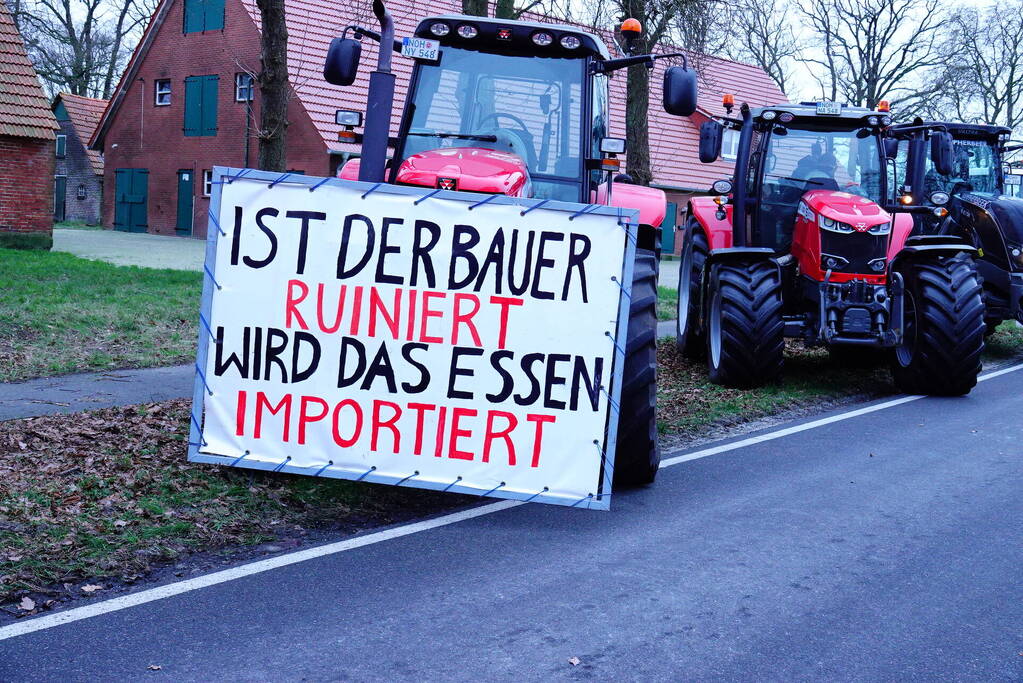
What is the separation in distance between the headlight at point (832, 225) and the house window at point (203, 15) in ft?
91.5

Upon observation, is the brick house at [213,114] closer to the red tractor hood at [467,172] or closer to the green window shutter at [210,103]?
the green window shutter at [210,103]

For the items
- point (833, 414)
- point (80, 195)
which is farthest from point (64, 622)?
point (80, 195)

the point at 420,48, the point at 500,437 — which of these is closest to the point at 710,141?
the point at 420,48

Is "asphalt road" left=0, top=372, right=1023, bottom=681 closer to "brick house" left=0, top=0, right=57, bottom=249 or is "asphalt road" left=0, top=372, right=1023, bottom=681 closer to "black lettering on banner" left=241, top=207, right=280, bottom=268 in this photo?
"black lettering on banner" left=241, top=207, right=280, bottom=268

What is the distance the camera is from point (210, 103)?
36000 mm

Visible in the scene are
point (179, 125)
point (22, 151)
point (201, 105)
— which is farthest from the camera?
point (179, 125)

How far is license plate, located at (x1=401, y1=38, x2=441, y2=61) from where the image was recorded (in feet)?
26.5

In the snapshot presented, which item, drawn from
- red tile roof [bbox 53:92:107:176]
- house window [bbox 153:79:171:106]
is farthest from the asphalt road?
red tile roof [bbox 53:92:107:176]

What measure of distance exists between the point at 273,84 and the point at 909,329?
10320 millimetres

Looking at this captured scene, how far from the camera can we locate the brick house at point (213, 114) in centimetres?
3181

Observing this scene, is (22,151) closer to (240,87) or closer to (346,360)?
Result: (240,87)

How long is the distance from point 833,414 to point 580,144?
3811 millimetres

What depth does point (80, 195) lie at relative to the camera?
51.8 metres

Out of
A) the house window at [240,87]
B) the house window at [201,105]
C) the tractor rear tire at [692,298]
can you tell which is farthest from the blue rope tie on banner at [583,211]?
the house window at [201,105]
